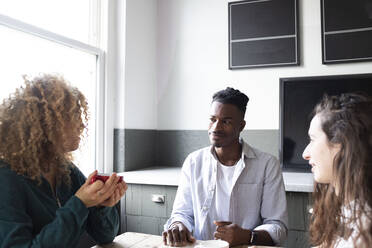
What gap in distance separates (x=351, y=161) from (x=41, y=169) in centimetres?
99

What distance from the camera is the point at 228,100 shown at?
1850 millimetres

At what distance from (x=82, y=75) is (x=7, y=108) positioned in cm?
163

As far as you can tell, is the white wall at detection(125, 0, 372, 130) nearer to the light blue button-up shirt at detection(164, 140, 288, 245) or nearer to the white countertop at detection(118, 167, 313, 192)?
the white countertop at detection(118, 167, 313, 192)

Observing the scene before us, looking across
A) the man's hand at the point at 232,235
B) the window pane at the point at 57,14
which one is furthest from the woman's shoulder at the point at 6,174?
the window pane at the point at 57,14

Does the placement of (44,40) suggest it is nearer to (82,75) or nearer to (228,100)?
(82,75)

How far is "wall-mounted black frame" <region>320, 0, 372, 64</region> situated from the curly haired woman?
85.5 inches

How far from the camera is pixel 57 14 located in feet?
8.11

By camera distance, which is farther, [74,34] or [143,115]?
[143,115]

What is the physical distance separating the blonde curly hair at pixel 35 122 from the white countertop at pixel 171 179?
1.36 m

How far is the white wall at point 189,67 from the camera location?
2.91 m

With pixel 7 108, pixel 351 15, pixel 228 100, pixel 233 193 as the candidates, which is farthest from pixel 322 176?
pixel 351 15

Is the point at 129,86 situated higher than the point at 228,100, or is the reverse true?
the point at 129,86

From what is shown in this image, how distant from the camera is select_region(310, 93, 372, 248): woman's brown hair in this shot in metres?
0.90

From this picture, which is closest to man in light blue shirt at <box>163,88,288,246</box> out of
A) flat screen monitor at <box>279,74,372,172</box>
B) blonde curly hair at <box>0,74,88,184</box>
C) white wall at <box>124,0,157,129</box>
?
blonde curly hair at <box>0,74,88,184</box>
